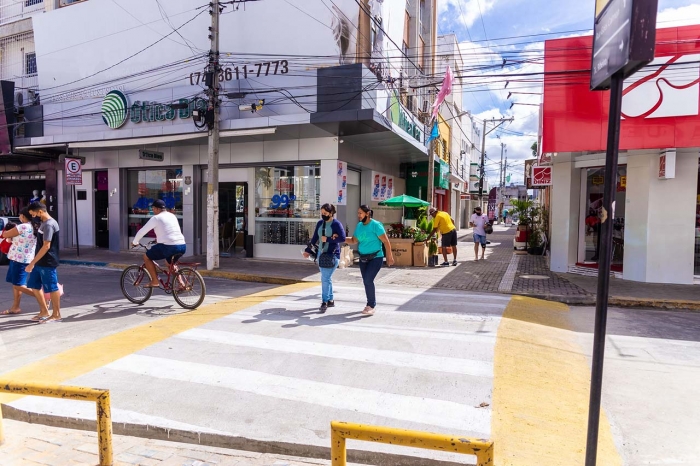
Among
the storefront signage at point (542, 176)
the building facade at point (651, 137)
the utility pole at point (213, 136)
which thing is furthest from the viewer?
the storefront signage at point (542, 176)

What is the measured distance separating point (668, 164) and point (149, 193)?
16.0 meters

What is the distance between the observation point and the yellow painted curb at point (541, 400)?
3.40m

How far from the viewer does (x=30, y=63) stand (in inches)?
758

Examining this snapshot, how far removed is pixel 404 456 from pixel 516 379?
1.89 m

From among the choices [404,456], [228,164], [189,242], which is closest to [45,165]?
[189,242]

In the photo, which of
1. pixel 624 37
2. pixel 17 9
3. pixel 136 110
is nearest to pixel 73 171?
pixel 136 110

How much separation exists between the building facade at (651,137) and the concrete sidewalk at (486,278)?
0.87 meters

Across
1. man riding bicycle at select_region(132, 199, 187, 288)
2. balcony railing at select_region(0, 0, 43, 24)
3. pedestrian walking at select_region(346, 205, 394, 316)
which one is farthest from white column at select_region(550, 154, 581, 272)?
balcony railing at select_region(0, 0, 43, 24)

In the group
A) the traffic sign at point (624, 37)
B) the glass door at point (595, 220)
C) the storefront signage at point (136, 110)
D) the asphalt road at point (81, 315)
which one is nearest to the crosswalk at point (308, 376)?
the asphalt road at point (81, 315)

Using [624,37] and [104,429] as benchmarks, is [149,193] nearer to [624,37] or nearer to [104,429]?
[104,429]

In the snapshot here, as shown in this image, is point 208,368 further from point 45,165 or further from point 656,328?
point 45,165

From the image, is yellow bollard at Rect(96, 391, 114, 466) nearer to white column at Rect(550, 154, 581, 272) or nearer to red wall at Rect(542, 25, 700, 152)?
red wall at Rect(542, 25, 700, 152)

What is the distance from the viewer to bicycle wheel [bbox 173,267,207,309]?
25.8ft

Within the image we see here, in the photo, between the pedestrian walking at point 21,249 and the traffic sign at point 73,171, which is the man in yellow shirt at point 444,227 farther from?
the traffic sign at point 73,171
